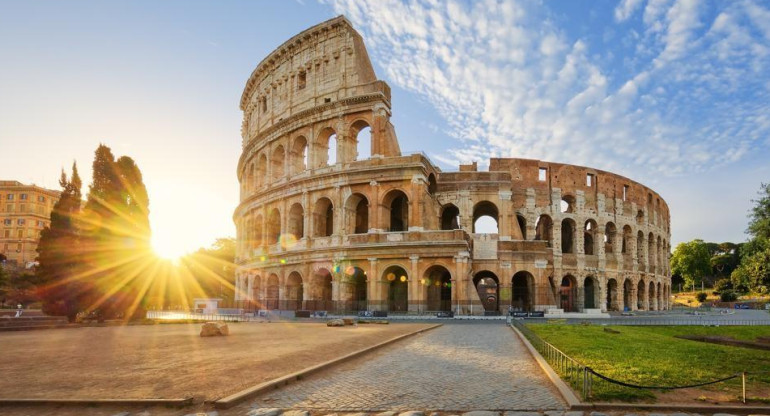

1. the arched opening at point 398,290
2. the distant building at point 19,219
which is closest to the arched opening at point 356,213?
the arched opening at point 398,290

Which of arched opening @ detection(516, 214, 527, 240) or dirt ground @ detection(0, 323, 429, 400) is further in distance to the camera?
arched opening @ detection(516, 214, 527, 240)

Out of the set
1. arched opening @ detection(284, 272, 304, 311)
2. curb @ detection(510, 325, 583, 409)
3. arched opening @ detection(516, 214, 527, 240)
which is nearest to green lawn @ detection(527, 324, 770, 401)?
curb @ detection(510, 325, 583, 409)

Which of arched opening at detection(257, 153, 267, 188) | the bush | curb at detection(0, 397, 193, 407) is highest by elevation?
arched opening at detection(257, 153, 267, 188)

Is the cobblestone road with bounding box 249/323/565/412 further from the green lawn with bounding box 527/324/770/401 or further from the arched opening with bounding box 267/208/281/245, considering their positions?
the arched opening with bounding box 267/208/281/245

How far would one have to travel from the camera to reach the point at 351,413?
672 centimetres

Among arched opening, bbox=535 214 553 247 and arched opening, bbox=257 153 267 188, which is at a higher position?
arched opening, bbox=257 153 267 188

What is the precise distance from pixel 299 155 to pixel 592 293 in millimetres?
29040

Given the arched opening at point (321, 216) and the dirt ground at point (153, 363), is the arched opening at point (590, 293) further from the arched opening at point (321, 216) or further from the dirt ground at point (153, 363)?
the dirt ground at point (153, 363)

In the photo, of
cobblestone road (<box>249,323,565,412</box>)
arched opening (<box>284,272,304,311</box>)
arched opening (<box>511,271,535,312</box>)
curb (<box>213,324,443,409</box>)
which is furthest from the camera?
arched opening (<box>284,272,304,311</box>)

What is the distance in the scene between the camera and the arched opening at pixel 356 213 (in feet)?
120

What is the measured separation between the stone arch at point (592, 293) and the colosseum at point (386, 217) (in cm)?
9

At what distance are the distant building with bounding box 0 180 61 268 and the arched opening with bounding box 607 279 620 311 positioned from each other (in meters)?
84.4

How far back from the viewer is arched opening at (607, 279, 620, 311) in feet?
149

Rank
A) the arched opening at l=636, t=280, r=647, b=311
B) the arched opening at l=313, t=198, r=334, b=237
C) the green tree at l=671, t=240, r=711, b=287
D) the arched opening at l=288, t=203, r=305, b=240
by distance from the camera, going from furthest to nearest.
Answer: the green tree at l=671, t=240, r=711, b=287 < the arched opening at l=636, t=280, r=647, b=311 < the arched opening at l=288, t=203, r=305, b=240 < the arched opening at l=313, t=198, r=334, b=237
